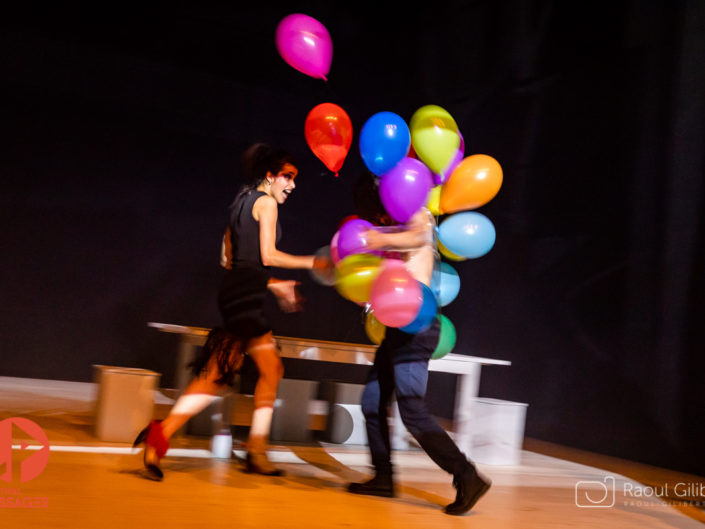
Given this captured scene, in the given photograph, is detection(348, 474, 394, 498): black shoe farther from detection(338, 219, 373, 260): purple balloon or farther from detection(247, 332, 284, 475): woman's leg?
detection(338, 219, 373, 260): purple balloon

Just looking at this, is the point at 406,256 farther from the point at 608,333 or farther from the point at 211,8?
the point at 211,8

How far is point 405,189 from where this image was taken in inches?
97.2

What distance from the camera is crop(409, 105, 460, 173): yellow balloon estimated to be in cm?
275

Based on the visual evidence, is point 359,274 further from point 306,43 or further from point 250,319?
point 306,43

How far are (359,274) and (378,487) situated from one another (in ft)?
3.00

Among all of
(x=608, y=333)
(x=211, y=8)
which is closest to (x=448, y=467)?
(x=608, y=333)

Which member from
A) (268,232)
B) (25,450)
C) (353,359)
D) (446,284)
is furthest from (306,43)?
(25,450)

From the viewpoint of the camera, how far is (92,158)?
17.9 feet

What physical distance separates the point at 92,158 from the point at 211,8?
165 centimetres

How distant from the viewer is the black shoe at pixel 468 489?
253 centimetres

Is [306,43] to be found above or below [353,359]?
above

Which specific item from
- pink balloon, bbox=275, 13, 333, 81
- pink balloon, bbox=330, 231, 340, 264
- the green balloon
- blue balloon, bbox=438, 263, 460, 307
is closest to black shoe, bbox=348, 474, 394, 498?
the green balloon

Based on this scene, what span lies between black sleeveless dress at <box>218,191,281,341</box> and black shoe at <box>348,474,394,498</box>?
760 millimetres

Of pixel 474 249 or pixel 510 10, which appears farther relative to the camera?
pixel 510 10
